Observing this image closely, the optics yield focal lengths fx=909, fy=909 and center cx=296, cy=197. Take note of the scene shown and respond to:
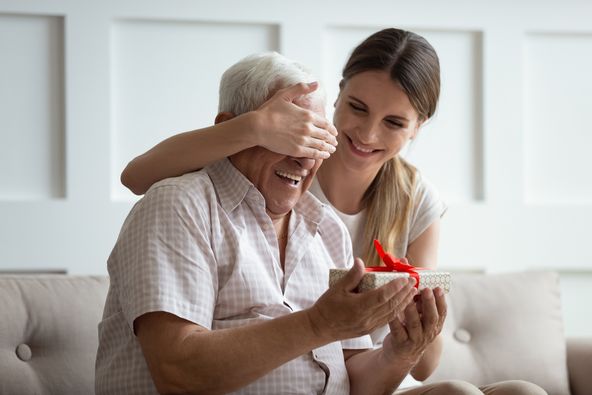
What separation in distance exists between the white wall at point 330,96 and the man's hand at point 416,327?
→ 48.1 inches

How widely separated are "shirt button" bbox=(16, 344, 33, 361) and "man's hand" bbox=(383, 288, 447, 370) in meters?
0.93

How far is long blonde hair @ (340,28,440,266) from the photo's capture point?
208 cm

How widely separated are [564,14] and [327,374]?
184 cm

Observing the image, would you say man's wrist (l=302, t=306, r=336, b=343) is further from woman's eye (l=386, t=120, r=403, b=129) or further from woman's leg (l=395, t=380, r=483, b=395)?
woman's eye (l=386, t=120, r=403, b=129)

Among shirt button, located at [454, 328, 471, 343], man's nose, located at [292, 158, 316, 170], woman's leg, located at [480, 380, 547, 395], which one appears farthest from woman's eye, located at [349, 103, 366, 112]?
shirt button, located at [454, 328, 471, 343]

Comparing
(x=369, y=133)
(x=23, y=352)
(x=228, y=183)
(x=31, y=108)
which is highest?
(x=31, y=108)

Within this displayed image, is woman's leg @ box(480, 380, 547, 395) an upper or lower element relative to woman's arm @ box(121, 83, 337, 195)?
lower

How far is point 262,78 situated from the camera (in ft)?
5.23

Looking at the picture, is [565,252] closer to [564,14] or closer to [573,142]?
[573,142]

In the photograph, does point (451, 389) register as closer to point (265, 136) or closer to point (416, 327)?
point (416, 327)

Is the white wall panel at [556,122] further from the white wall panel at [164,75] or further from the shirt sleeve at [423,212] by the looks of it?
the white wall panel at [164,75]

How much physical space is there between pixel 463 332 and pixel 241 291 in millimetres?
1222

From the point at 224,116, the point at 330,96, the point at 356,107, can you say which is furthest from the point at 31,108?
the point at 224,116

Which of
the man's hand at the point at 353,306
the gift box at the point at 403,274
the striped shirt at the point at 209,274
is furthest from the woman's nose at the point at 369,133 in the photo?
the man's hand at the point at 353,306
